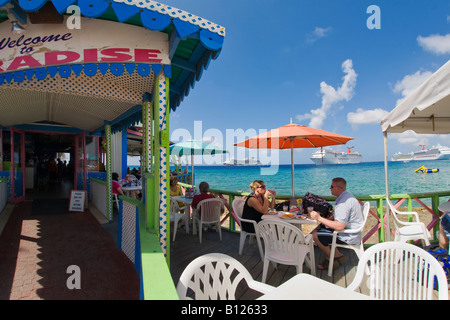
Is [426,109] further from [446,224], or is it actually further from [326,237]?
[326,237]

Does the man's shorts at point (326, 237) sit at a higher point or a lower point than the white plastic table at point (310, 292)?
lower

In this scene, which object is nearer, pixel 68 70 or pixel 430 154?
pixel 68 70

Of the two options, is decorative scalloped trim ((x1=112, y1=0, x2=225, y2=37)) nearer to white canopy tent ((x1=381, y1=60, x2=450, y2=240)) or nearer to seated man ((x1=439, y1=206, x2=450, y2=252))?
white canopy tent ((x1=381, y1=60, x2=450, y2=240))

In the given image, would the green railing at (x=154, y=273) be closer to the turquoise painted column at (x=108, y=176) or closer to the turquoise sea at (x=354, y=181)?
the turquoise painted column at (x=108, y=176)

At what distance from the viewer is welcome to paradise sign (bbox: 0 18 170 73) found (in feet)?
6.82

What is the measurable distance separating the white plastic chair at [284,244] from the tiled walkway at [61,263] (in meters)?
1.65

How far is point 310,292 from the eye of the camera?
1134 millimetres

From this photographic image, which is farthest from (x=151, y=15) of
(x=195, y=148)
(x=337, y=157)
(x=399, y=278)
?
(x=337, y=157)

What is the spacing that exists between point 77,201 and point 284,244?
6.38 m

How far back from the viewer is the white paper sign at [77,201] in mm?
6441

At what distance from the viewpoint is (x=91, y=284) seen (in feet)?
8.83

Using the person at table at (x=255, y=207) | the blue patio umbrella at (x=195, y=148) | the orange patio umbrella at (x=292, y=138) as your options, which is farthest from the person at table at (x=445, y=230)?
the blue patio umbrella at (x=195, y=148)

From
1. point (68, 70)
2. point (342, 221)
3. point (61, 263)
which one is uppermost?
point (68, 70)

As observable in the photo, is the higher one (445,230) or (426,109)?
(426,109)
